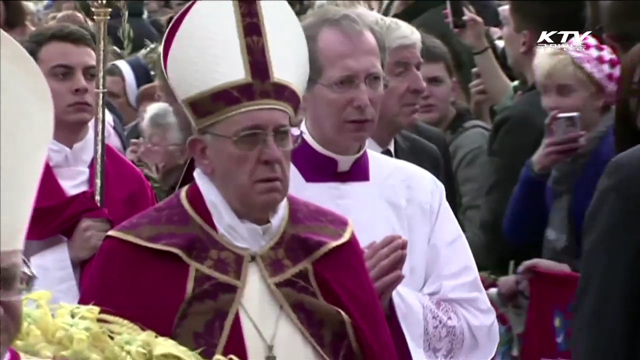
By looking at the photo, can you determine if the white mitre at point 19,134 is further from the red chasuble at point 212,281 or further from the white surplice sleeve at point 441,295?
the white surplice sleeve at point 441,295

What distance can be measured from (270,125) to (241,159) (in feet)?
0.44

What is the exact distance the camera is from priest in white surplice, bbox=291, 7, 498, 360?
6176mm

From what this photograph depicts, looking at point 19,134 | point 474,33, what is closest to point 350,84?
point 19,134

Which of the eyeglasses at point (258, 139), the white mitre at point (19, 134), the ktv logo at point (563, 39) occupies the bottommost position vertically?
the ktv logo at point (563, 39)

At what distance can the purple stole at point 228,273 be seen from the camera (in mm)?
5461

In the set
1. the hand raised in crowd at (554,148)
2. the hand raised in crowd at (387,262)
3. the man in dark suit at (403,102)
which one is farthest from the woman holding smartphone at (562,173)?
the hand raised in crowd at (387,262)

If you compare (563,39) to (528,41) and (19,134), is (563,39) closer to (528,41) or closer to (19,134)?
(528,41)

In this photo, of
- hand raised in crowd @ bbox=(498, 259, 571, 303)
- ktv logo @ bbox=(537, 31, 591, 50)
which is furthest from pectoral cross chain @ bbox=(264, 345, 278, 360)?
ktv logo @ bbox=(537, 31, 591, 50)

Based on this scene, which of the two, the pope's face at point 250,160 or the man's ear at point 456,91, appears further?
the man's ear at point 456,91

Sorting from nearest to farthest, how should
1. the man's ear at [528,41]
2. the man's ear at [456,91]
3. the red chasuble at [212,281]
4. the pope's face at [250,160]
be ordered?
the pope's face at [250,160]
the red chasuble at [212,281]
the man's ear at [528,41]
the man's ear at [456,91]

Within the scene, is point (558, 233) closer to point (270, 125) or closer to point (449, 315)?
point (449, 315)

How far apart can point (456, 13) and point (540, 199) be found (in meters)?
4.20

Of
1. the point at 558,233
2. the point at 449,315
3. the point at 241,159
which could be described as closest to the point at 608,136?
the point at 558,233

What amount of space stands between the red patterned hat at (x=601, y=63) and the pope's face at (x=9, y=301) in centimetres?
359
